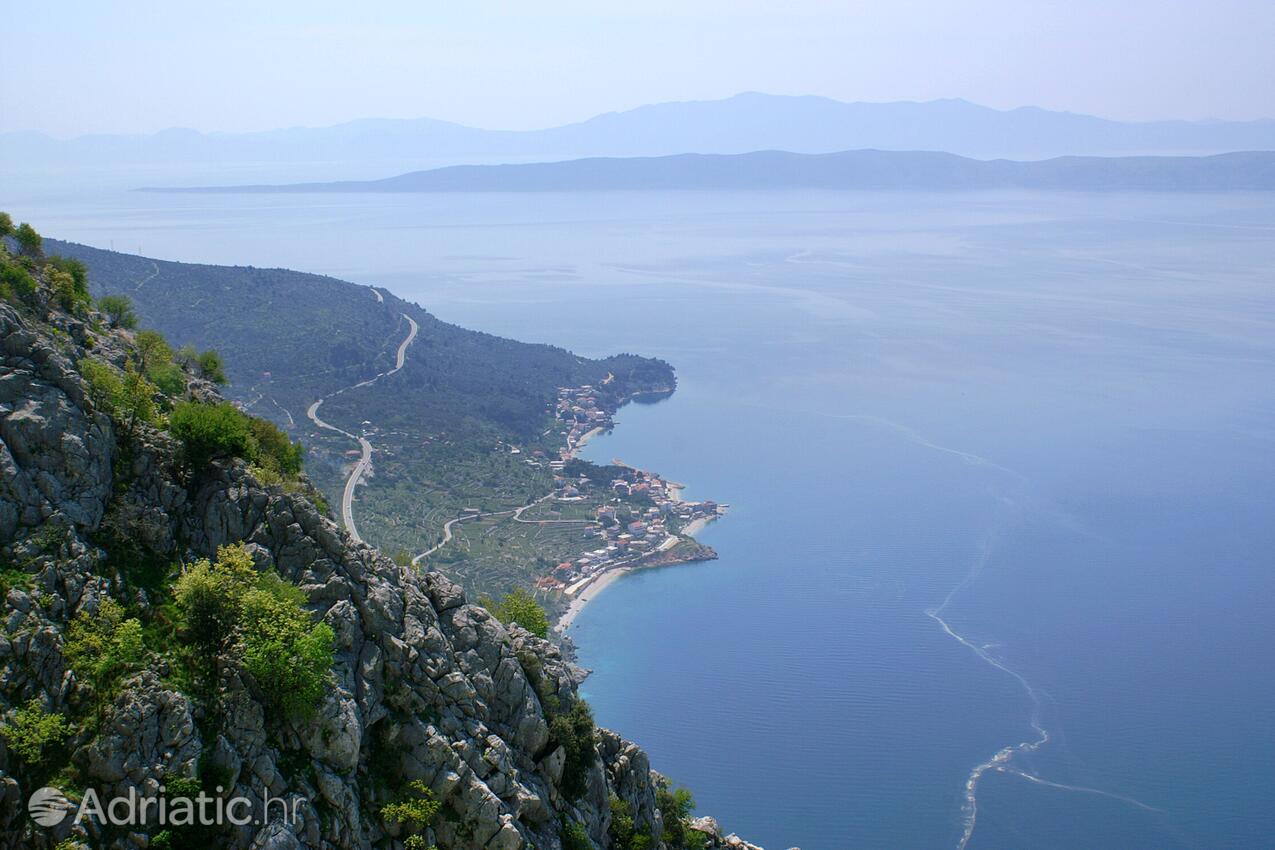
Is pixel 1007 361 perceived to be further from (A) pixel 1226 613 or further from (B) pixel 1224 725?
(B) pixel 1224 725

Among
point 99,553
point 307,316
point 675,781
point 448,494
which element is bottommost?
point 675,781

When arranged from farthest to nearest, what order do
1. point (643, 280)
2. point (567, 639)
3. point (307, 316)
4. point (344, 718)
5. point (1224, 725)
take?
point (643, 280) < point (307, 316) < point (567, 639) < point (1224, 725) < point (344, 718)

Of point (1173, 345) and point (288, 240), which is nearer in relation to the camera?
point (1173, 345)

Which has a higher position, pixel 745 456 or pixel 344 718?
pixel 344 718

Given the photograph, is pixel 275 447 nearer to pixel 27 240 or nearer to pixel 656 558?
pixel 27 240

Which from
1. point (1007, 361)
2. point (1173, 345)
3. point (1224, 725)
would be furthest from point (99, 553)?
point (1173, 345)

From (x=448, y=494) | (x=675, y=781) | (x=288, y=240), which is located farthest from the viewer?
(x=288, y=240)

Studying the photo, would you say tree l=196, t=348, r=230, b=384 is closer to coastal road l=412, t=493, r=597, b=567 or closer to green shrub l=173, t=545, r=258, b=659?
green shrub l=173, t=545, r=258, b=659
